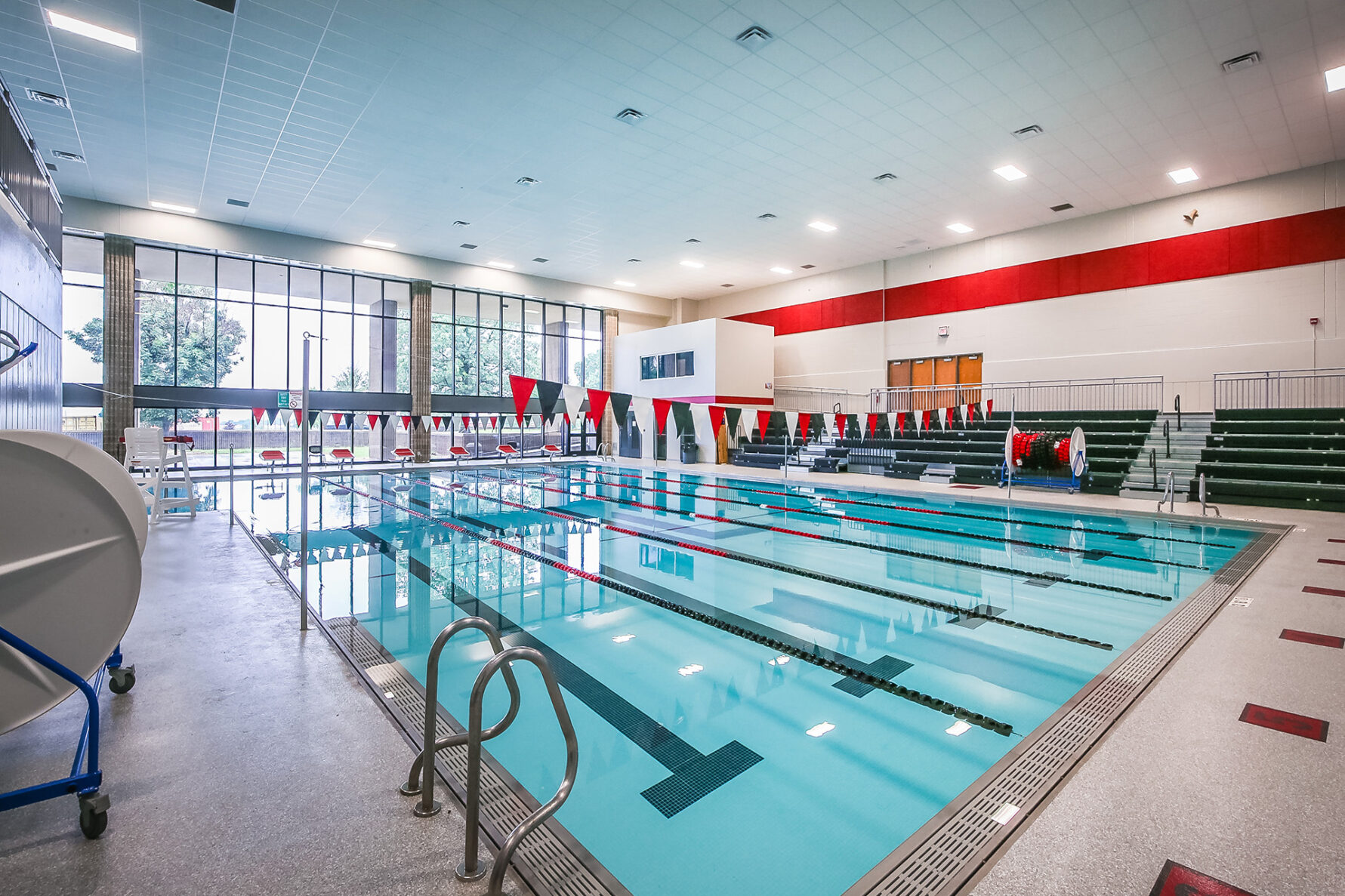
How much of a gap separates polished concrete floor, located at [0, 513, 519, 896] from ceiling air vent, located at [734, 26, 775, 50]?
24.3 ft

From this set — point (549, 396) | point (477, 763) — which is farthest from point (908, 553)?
point (477, 763)

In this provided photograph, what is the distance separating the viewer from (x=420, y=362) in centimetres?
1722

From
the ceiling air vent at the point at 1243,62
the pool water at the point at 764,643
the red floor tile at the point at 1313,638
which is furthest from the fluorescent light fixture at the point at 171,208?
the ceiling air vent at the point at 1243,62

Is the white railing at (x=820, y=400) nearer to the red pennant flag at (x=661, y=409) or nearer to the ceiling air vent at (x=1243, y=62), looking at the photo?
the red pennant flag at (x=661, y=409)

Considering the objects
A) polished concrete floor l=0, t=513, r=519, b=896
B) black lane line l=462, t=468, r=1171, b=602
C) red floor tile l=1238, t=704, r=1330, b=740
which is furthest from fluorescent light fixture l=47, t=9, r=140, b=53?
red floor tile l=1238, t=704, r=1330, b=740

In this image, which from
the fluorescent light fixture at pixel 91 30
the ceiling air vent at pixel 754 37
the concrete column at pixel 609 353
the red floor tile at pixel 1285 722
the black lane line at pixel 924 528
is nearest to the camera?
the red floor tile at pixel 1285 722

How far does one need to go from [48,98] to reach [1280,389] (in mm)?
20462

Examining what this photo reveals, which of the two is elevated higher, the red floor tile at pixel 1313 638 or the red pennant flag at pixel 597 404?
the red pennant flag at pixel 597 404

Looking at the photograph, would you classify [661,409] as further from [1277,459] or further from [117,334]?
[117,334]

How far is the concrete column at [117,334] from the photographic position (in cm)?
1297

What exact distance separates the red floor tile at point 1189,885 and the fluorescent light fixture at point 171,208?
1726 cm

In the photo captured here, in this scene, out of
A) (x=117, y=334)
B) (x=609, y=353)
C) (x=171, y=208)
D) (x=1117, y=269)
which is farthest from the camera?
(x=609, y=353)

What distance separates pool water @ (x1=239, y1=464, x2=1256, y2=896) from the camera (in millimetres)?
2025

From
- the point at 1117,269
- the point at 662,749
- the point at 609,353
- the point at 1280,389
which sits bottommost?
the point at 662,749
